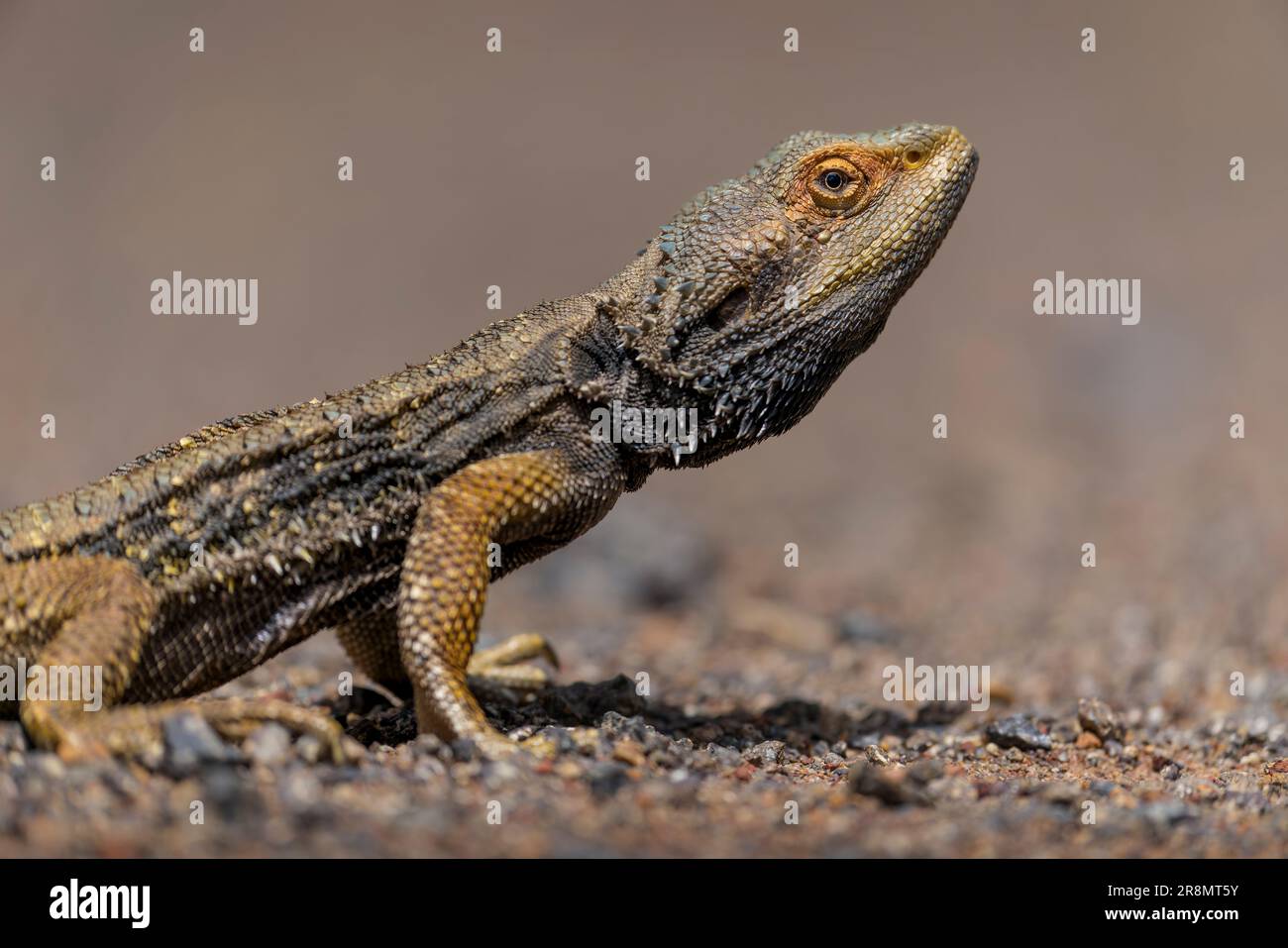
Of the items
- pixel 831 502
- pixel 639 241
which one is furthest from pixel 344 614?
pixel 639 241

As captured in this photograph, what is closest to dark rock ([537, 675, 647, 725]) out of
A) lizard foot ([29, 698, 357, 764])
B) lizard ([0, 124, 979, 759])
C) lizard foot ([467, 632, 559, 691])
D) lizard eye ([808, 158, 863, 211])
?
lizard foot ([467, 632, 559, 691])

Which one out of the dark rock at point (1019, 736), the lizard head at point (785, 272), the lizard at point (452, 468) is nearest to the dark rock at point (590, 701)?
the lizard at point (452, 468)

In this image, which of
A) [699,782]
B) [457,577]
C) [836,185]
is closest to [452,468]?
[457,577]

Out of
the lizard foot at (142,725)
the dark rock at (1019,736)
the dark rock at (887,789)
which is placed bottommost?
the dark rock at (1019,736)

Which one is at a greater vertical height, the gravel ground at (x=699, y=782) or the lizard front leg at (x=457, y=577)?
the lizard front leg at (x=457, y=577)

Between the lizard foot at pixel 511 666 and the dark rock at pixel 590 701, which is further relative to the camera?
the lizard foot at pixel 511 666

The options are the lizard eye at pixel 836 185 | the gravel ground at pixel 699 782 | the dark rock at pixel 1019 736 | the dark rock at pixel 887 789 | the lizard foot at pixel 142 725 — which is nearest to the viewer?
the gravel ground at pixel 699 782

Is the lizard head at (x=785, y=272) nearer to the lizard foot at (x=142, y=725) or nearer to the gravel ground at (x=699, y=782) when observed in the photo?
the gravel ground at (x=699, y=782)
